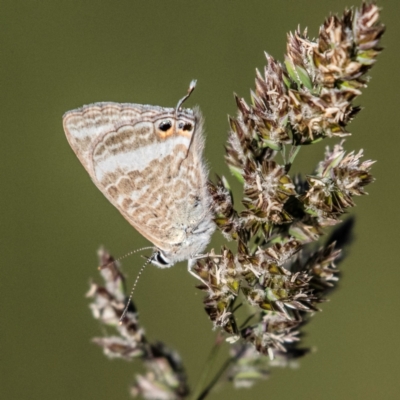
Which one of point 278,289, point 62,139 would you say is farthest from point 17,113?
point 278,289

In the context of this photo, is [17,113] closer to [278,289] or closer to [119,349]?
[119,349]

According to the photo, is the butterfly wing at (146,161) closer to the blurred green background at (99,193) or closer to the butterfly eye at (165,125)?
the butterfly eye at (165,125)

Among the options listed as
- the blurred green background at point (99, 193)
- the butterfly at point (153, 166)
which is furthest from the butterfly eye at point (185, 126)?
the blurred green background at point (99, 193)

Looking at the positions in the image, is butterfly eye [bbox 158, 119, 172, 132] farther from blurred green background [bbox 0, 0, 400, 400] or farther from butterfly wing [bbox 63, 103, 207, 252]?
blurred green background [bbox 0, 0, 400, 400]

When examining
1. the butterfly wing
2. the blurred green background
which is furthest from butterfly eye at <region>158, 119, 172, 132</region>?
the blurred green background

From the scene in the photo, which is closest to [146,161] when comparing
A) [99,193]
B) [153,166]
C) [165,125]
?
[153,166]

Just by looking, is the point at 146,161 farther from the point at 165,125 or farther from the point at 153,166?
the point at 165,125
